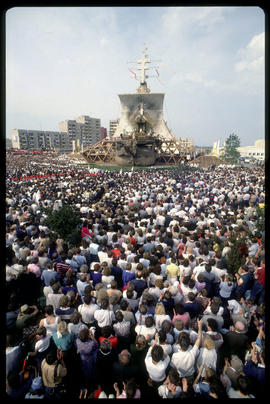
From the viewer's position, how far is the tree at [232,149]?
162 feet

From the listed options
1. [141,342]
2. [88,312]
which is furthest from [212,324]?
[88,312]

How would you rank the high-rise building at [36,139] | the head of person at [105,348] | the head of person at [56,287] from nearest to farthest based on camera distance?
the head of person at [105,348] < the head of person at [56,287] < the high-rise building at [36,139]

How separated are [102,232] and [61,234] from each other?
1609 millimetres

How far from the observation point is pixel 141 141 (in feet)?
113

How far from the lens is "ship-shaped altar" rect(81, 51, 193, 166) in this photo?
1394 inches

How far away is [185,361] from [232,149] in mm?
53193

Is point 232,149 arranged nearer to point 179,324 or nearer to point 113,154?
point 113,154

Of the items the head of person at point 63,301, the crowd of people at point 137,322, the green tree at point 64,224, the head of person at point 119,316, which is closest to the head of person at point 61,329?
the crowd of people at point 137,322

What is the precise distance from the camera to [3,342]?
333 cm

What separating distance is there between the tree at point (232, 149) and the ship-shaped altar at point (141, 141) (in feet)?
39.3

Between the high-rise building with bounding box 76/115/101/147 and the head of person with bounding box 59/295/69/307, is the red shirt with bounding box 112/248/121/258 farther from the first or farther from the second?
the high-rise building with bounding box 76/115/101/147

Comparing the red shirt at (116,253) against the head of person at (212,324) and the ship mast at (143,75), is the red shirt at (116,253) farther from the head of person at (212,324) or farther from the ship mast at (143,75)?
the ship mast at (143,75)

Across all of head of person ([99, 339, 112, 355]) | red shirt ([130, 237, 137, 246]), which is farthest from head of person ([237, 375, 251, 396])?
red shirt ([130, 237, 137, 246])

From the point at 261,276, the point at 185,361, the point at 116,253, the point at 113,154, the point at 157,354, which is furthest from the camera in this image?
the point at 113,154
